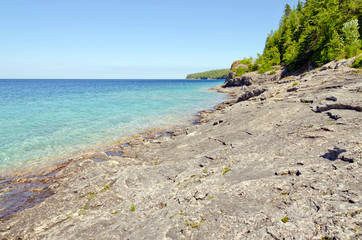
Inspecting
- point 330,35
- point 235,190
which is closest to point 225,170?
point 235,190

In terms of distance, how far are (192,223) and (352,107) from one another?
16323 millimetres

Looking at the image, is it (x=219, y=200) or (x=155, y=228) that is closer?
(x=155, y=228)

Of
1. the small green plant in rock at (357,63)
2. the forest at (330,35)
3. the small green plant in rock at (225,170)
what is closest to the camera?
the small green plant in rock at (225,170)

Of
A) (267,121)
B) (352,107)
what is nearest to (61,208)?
(267,121)

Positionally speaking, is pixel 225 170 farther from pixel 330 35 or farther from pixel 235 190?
pixel 330 35

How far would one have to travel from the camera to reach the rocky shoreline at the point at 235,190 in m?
7.08

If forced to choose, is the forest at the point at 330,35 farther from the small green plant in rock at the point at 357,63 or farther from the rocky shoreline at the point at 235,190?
the rocky shoreline at the point at 235,190

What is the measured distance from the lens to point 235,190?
9648mm

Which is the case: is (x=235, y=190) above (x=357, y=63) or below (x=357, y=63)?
below

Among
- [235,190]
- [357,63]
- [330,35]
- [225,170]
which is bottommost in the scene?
[225,170]

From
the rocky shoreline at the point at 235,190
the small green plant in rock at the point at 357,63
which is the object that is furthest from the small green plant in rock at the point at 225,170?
the small green plant in rock at the point at 357,63

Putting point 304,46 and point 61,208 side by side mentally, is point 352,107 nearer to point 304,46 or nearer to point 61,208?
point 61,208

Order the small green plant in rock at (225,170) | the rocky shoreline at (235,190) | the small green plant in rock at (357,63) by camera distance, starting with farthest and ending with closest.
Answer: the small green plant in rock at (357,63) < the small green plant in rock at (225,170) < the rocky shoreline at (235,190)

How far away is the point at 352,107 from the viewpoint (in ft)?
52.3
